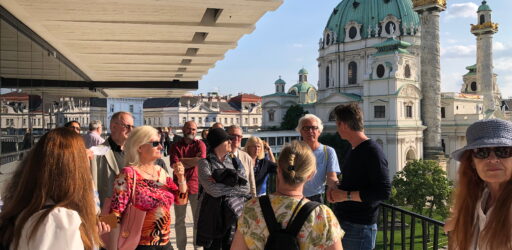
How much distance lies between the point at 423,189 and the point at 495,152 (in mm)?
28165

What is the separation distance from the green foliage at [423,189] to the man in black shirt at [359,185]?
25640mm

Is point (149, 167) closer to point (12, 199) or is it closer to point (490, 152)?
point (12, 199)

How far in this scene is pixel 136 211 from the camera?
3.05m

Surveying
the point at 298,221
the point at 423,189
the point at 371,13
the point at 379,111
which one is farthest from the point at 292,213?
the point at 371,13

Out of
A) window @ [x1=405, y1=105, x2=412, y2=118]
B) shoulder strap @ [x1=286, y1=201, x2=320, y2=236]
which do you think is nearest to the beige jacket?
shoulder strap @ [x1=286, y1=201, x2=320, y2=236]

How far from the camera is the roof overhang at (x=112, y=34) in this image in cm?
517

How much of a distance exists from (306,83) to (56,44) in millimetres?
77891


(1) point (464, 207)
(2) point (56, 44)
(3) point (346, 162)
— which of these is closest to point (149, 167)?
(3) point (346, 162)

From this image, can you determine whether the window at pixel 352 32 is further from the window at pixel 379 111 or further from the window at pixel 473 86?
the window at pixel 473 86

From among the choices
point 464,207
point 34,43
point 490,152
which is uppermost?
point 34,43

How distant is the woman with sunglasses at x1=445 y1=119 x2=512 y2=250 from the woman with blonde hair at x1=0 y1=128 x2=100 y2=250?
170 cm

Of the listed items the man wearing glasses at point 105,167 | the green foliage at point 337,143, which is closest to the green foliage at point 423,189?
the green foliage at point 337,143

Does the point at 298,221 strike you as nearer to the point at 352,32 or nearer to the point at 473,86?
the point at 352,32

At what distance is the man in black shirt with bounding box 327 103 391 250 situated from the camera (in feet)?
11.1
